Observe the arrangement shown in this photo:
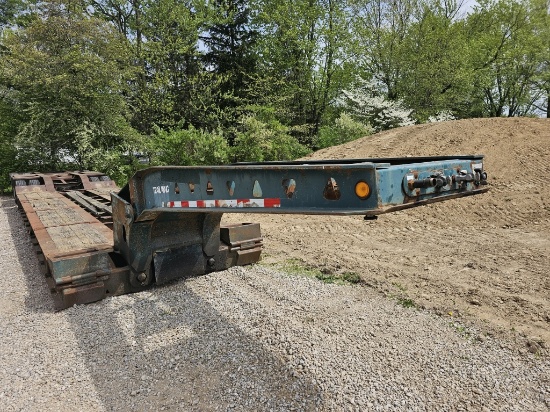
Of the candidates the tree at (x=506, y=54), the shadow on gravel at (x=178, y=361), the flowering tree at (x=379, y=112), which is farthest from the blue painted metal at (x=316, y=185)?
the tree at (x=506, y=54)

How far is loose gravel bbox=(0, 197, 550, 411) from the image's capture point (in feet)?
8.66

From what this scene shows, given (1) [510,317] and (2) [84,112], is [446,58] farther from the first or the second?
(1) [510,317]

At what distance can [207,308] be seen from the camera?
4.03 metres

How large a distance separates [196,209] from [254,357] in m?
1.27

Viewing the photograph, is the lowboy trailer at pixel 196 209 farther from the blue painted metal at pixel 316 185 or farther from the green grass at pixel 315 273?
the green grass at pixel 315 273

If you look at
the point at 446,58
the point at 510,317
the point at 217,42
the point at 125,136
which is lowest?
the point at 510,317

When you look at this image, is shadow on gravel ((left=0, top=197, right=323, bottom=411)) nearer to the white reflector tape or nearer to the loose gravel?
the loose gravel

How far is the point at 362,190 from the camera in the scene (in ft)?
6.63

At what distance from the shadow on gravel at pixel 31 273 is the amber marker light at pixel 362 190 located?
3.55m

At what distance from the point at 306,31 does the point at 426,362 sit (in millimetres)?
24254

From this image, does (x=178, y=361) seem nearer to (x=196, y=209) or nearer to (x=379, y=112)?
(x=196, y=209)

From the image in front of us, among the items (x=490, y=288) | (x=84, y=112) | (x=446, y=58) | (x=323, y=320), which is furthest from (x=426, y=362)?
(x=446, y=58)

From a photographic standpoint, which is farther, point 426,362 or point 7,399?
point 426,362

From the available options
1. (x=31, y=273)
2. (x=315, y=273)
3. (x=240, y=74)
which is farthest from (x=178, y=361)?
(x=240, y=74)
